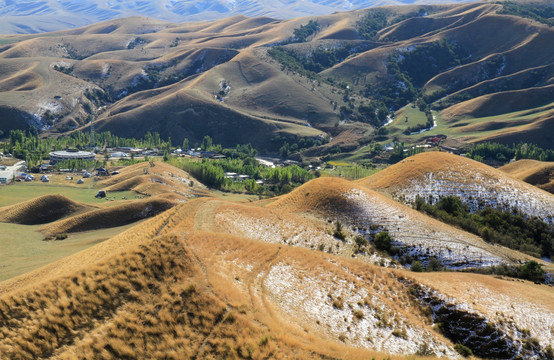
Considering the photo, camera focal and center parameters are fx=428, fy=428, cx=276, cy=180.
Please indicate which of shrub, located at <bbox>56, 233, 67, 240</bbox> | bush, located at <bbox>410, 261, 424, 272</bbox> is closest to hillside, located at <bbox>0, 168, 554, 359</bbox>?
bush, located at <bbox>410, 261, 424, 272</bbox>

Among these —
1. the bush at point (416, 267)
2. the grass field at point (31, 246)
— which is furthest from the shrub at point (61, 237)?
the bush at point (416, 267)

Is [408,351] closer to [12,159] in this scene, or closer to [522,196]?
[522,196]

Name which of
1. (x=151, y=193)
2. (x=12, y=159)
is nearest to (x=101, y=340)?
(x=151, y=193)

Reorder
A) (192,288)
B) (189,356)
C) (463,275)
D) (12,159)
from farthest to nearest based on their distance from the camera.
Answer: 1. (12,159)
2. (463,275)
3. (192,288)
4. (189,356)

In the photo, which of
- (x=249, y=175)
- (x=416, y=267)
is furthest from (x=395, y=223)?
(x=249, y=175)

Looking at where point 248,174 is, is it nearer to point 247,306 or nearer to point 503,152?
point 503,152

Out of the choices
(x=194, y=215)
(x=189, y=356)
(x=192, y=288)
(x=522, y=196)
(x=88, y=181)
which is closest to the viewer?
(x=189, y=356)

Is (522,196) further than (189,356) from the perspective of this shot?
Yes

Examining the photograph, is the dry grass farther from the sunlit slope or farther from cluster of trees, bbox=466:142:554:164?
cluster of trees, bbox=466:142:554:164
